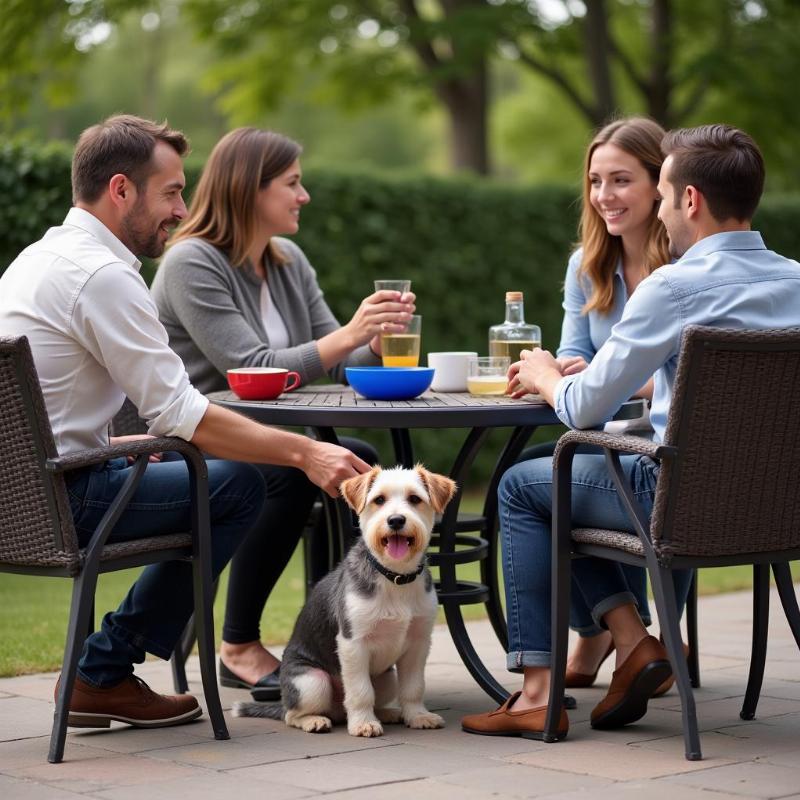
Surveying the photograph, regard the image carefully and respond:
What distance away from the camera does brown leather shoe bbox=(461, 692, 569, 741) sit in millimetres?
3953

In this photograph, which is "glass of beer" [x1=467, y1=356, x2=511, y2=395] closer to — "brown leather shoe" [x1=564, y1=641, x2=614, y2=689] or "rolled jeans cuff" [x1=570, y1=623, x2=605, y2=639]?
"rolled jeans cuff" [x1=570, y1=623, x2=605, y2=639]

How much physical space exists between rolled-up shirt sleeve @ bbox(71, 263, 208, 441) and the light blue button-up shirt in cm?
111

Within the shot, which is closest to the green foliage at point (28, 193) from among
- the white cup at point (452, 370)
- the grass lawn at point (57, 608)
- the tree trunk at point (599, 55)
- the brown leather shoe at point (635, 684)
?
the grass lawn at point (57, 608)

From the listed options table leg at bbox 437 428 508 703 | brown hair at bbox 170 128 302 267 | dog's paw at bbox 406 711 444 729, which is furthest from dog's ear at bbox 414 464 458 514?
brown hair at bbox 170 128 302 267

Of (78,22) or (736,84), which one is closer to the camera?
(78,22)

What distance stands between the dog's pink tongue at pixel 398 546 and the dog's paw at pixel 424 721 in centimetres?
58

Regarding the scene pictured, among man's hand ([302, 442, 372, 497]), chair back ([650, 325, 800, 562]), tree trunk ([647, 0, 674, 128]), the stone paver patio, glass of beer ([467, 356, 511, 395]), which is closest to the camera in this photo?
the stone paver patio

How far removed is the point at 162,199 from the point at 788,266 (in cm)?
186

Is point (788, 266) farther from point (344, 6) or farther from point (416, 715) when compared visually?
point (344, 6)

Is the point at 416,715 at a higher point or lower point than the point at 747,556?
lower

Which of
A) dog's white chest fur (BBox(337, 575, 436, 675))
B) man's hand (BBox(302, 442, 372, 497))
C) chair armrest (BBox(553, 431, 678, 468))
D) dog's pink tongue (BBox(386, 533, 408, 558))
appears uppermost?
chair armrest (BBox(553, 431, 678, 468))

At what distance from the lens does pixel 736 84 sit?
17.4 metres

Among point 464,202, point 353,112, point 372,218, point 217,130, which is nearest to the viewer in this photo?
point 372,218

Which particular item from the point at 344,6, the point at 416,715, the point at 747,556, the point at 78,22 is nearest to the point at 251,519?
the point at 416,715
